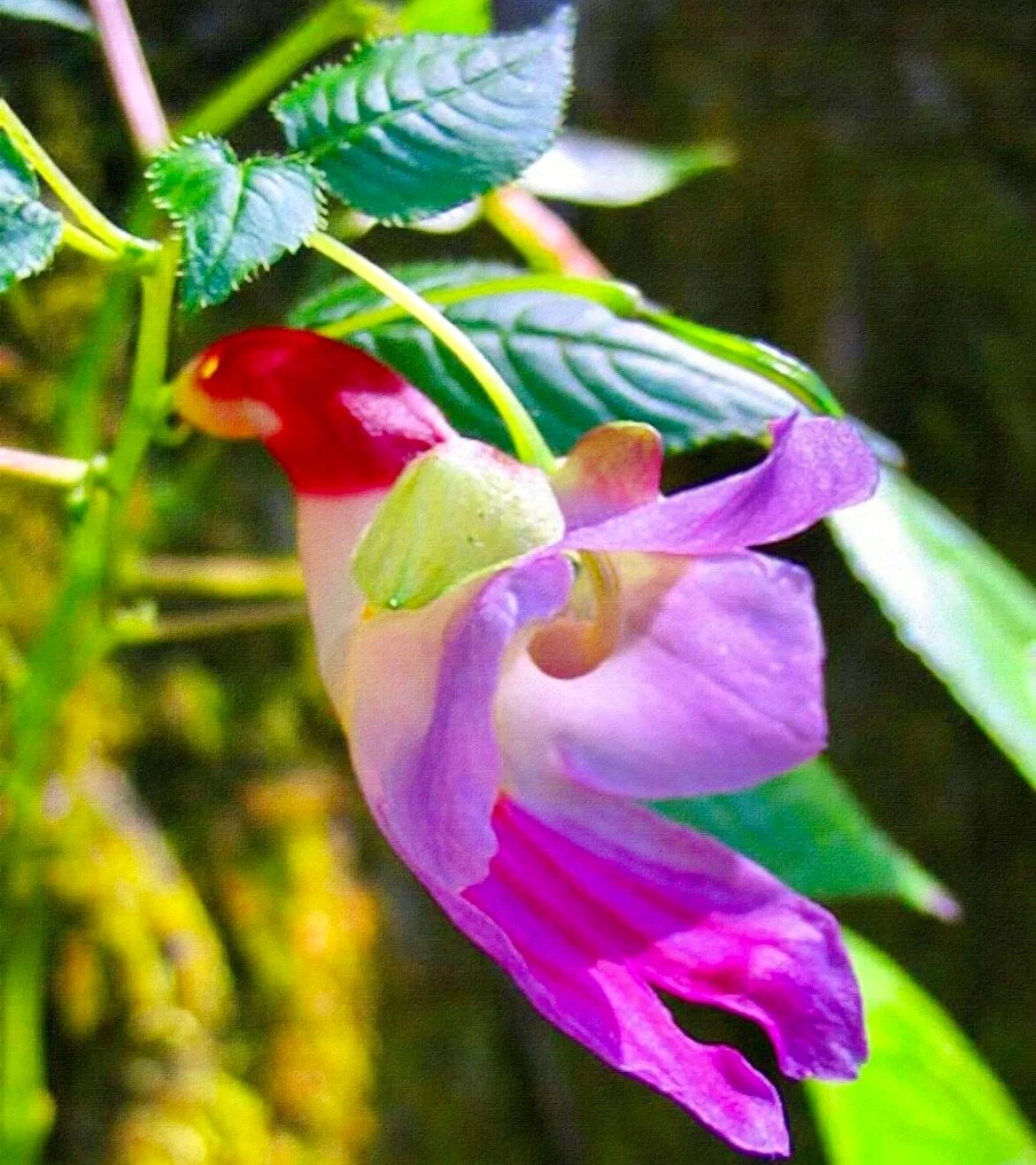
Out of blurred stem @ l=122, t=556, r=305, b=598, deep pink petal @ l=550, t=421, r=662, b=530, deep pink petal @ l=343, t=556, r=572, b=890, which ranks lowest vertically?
blurred stem @ l=122, t=556, r=305, b=598

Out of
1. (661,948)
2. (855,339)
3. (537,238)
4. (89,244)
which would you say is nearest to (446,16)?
(537,238)

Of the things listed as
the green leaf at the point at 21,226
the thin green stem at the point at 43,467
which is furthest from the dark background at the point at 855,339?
the green leaf at the point at 21,226

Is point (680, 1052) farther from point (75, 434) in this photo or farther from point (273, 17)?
point (273, 17)

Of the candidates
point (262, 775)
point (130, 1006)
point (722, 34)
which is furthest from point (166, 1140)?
point (722, 34)

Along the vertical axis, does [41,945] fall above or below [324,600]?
below

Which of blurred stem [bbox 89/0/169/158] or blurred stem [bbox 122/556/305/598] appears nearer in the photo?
blurred stem [bbox 89/0/169/158]

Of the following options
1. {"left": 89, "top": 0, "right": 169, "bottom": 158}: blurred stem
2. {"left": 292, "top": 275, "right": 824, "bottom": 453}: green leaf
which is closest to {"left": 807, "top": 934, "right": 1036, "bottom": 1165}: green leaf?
{"left": 292, "top": 275, "right": 824, "bottom": 453}: green leaf

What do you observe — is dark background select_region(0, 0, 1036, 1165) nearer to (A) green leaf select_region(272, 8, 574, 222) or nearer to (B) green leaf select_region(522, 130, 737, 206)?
(B) green leaf select_region(522, 130, 737, 206)
